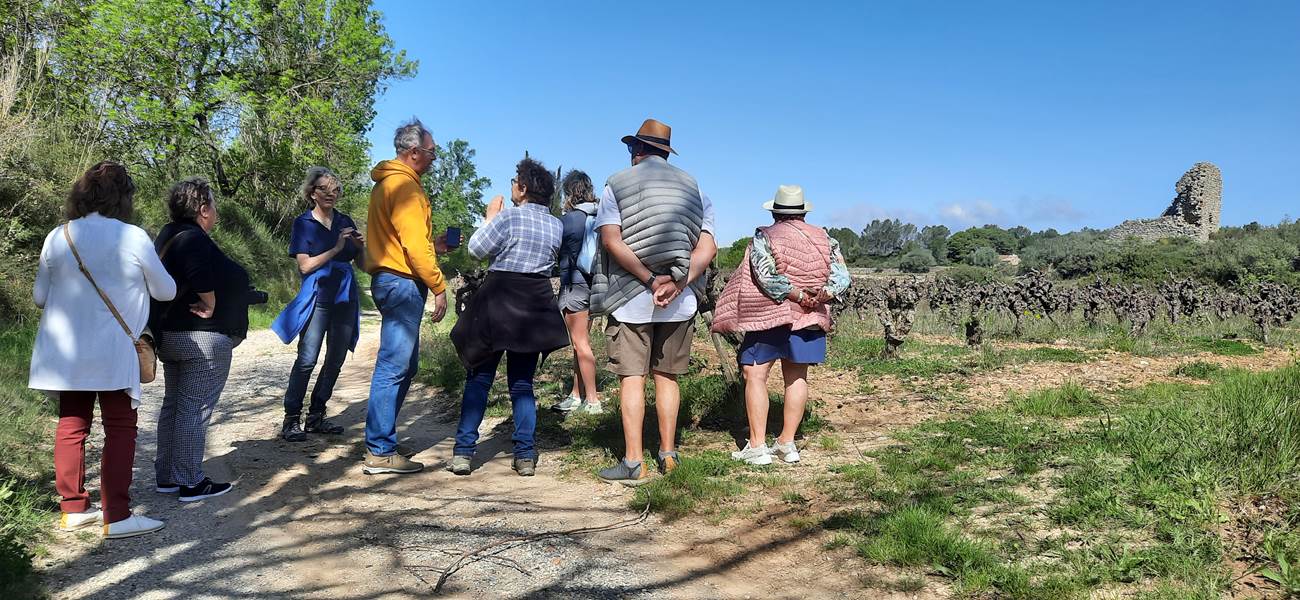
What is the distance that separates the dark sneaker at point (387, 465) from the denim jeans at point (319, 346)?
3.57 ft

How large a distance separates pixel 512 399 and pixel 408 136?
1.80 metres

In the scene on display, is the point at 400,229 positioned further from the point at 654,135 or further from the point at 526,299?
the point at 654,135

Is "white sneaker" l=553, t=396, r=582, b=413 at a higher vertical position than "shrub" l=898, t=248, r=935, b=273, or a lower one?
lower

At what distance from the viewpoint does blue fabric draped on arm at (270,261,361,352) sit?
5266mm

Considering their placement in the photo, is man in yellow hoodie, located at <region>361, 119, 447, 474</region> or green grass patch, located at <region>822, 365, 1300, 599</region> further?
man in yellow hoodie, located at <region>361, 119, 447, 474</region>

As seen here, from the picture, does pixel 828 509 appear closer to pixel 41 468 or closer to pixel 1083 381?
pixel 1083 381

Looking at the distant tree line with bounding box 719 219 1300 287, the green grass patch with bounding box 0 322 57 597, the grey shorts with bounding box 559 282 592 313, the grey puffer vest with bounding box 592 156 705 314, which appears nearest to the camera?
the green grass patch with bounding box 0 322 57 597

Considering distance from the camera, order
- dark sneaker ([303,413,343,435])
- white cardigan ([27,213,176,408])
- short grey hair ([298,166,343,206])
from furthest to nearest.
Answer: dark sneaker ([303,413,343,435]) < short grey hair ([298,166,343,206]) < white cardigan ([27,213,176,408])

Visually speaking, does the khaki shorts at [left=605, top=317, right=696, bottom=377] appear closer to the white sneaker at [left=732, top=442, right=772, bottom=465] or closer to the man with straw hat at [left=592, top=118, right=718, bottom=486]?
the man with straw hat at [left=592, top=118, right=718, bottom=486]

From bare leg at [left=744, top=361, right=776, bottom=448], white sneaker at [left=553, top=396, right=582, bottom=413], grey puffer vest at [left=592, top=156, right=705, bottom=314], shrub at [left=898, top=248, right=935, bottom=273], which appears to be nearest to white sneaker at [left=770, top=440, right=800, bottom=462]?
bare leg at [left=744, top=361, right=776, bottom=448]

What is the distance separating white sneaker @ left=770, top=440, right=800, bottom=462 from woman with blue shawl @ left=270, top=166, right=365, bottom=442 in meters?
3.16

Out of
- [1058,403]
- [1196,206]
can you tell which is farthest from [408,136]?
[1196,206]

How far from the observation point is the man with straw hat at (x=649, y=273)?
4.39 metres

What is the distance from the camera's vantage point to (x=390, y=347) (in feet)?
15.7
